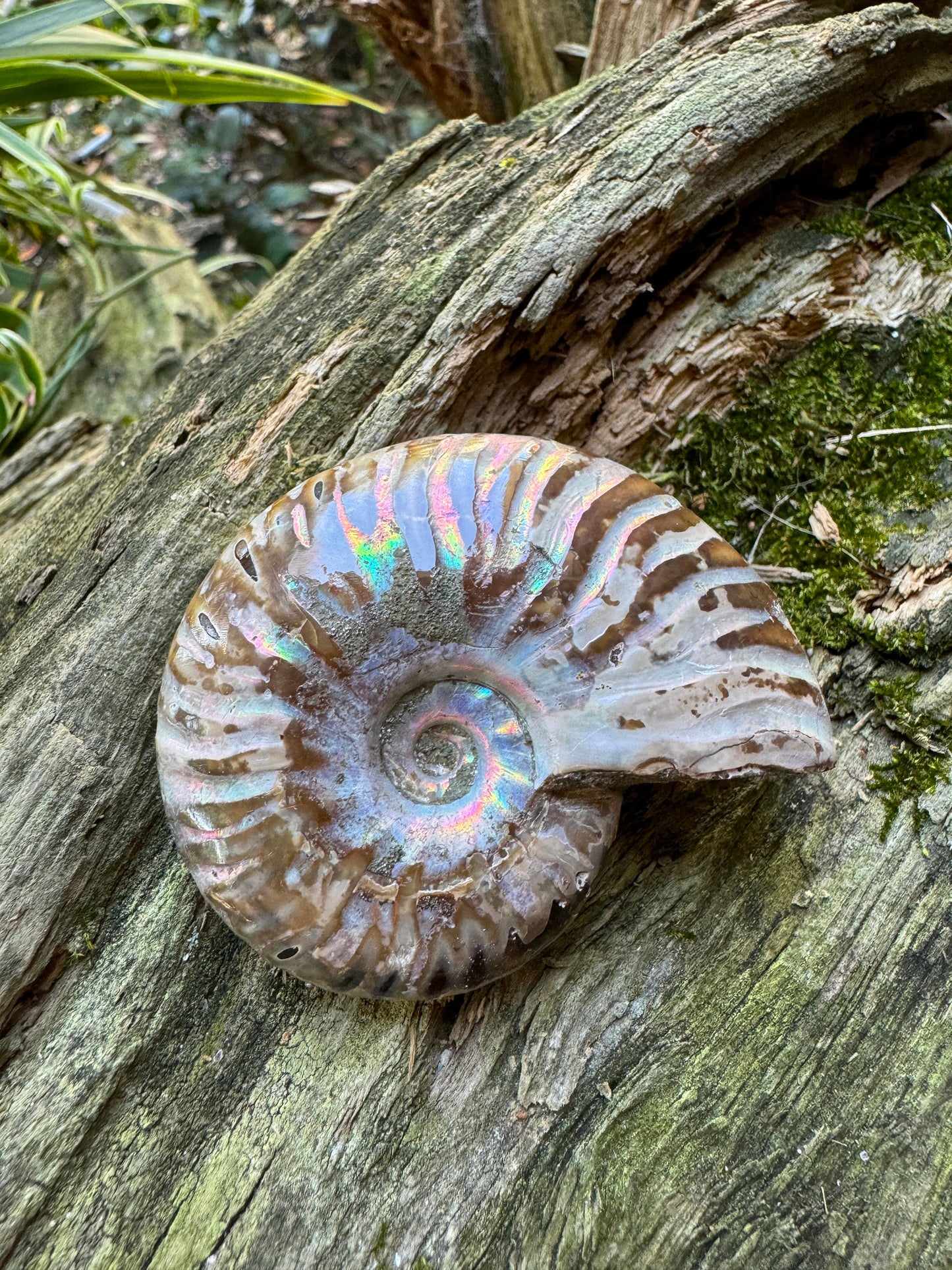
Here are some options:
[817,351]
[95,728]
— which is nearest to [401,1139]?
[95,728]

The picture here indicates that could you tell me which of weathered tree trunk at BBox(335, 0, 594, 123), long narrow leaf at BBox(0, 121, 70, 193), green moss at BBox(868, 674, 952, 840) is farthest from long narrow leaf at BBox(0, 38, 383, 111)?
green moss at BBox(868, 674, 952, 840)

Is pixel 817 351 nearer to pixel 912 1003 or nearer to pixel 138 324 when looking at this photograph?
pixel 912 1003

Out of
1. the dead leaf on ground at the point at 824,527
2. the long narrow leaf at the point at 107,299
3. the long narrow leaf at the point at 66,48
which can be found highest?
the long narrow leaf at the point at 66,48

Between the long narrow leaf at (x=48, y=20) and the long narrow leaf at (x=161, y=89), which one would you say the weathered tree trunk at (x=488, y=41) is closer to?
the long narrow leaf at (x=161, y=89)

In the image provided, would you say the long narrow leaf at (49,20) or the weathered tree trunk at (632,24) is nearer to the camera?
the long narrow leaf at (49,20)

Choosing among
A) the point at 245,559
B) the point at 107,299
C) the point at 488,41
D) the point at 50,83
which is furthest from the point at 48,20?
the point at 245,559

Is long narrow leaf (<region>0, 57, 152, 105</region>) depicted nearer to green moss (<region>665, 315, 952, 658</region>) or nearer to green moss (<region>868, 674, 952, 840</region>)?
green moss (<region>665, 315, 952, 658</region>)

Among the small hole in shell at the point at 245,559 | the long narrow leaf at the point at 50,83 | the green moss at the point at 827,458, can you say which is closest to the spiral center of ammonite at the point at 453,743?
the small hole in shell at the point at 245,559

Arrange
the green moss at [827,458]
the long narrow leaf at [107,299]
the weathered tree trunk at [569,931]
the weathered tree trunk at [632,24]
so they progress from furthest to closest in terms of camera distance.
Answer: the long narrow leaf at [107,299], the weathered tree trunk at [632,24], the green moss at [827,458], the weathered tree trunk at [569,931]

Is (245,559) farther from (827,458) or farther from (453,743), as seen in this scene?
(827,458)
